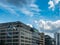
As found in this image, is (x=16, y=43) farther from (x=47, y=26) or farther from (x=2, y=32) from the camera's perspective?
(x=47, y=26)

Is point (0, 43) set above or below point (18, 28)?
below

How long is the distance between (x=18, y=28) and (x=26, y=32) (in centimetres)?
34

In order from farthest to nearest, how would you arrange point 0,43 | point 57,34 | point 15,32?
point 15,32
point 0,43
point 57,34

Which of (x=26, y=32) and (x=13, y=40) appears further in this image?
(x=26, y=32)

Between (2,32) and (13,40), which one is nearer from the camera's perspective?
(2,32)

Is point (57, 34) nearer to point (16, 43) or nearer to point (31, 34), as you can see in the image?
point (16, 43)

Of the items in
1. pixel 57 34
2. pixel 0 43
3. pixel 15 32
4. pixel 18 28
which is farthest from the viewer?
pixel 18 28

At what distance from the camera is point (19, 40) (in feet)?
16.3

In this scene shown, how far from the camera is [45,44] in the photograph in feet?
16.5

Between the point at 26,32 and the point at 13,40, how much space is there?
790 millimetres

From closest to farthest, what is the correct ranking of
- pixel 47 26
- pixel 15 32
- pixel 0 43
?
pixel 47 26 → pixel 0 43 → pixel 15 32

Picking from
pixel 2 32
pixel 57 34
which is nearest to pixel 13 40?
pixel 2 32

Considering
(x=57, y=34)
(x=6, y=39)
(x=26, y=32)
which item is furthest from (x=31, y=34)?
(x=57, y=34)

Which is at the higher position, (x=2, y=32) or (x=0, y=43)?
(x=2, y=32)
